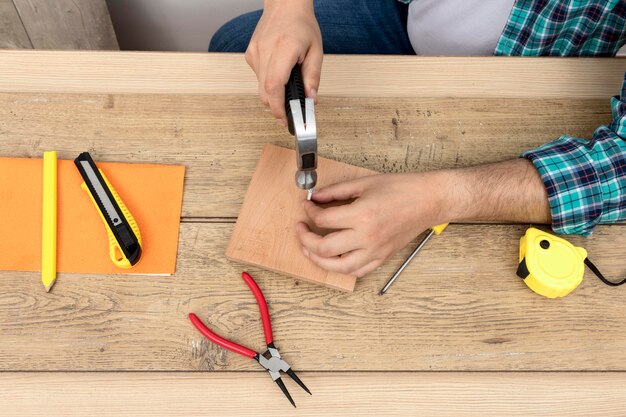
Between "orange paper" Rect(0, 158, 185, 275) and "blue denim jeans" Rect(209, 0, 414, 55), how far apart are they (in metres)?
0.42

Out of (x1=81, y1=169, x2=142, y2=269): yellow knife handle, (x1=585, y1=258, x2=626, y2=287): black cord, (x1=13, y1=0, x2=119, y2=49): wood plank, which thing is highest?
(x1=13, y1=0, x2=119, y2=49): wood plank

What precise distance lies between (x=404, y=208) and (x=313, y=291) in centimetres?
17

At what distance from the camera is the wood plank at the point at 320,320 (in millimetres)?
597

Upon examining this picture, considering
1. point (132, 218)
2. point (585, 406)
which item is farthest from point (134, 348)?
point (585, 406)

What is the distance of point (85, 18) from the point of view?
3.50 ft

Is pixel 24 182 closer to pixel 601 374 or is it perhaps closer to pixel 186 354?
pixel 186 354

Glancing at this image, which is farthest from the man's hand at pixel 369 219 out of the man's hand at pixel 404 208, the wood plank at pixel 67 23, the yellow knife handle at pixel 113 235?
the wood plank at pixel 67 23

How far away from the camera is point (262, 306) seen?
61 cm

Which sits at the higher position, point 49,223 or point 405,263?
point 49,223

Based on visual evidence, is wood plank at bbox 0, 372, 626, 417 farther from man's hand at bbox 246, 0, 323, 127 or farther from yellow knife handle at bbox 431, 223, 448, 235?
man's hand at bbox 246, 0, 323, 127

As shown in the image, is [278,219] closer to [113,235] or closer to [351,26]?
[113,235]

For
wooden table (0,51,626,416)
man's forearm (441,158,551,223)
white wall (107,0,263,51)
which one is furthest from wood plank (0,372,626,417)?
white wall (107,0,263,51)

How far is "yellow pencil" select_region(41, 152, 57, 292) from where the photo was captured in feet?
2.04

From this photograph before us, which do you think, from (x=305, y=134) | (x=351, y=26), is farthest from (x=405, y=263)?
(x=351, y=26)
